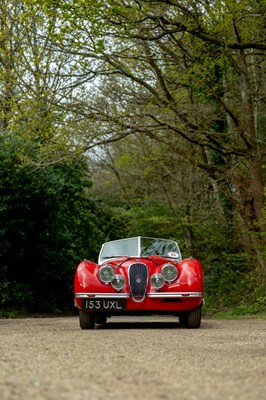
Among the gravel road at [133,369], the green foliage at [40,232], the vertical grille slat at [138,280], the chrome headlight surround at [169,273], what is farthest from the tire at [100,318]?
the green foliage at [40,232]

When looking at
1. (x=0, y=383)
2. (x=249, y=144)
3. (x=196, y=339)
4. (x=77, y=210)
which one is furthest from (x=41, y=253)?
(x=0, y=383)

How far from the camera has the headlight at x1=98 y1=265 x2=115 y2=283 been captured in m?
11.8

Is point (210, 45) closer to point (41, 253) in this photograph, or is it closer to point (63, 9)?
point (63, 9)

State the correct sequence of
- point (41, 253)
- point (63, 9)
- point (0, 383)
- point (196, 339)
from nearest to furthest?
1. point (0, 383)
2. point (196, 339)
3. point (63, 9)
4. point (41, 253)

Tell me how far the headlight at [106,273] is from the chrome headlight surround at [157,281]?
0.63 meters

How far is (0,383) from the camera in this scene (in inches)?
195

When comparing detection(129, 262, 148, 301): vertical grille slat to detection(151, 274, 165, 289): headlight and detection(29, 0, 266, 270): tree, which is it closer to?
detection(151, 274, 165, 289): headlight

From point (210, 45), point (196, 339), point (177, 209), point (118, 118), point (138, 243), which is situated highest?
point (210, 45)

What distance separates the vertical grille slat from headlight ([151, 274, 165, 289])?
0.38ft

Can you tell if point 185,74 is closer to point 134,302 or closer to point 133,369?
point 134,302

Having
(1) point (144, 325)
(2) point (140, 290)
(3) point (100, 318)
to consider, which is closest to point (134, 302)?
(2) point (140, 290)

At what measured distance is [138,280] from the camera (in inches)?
465

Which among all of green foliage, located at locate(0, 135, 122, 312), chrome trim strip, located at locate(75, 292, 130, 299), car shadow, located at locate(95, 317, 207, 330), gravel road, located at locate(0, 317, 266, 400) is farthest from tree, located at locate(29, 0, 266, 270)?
gravel road, located at locate(0, 317, 266, 400)

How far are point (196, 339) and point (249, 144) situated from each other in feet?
38.6
